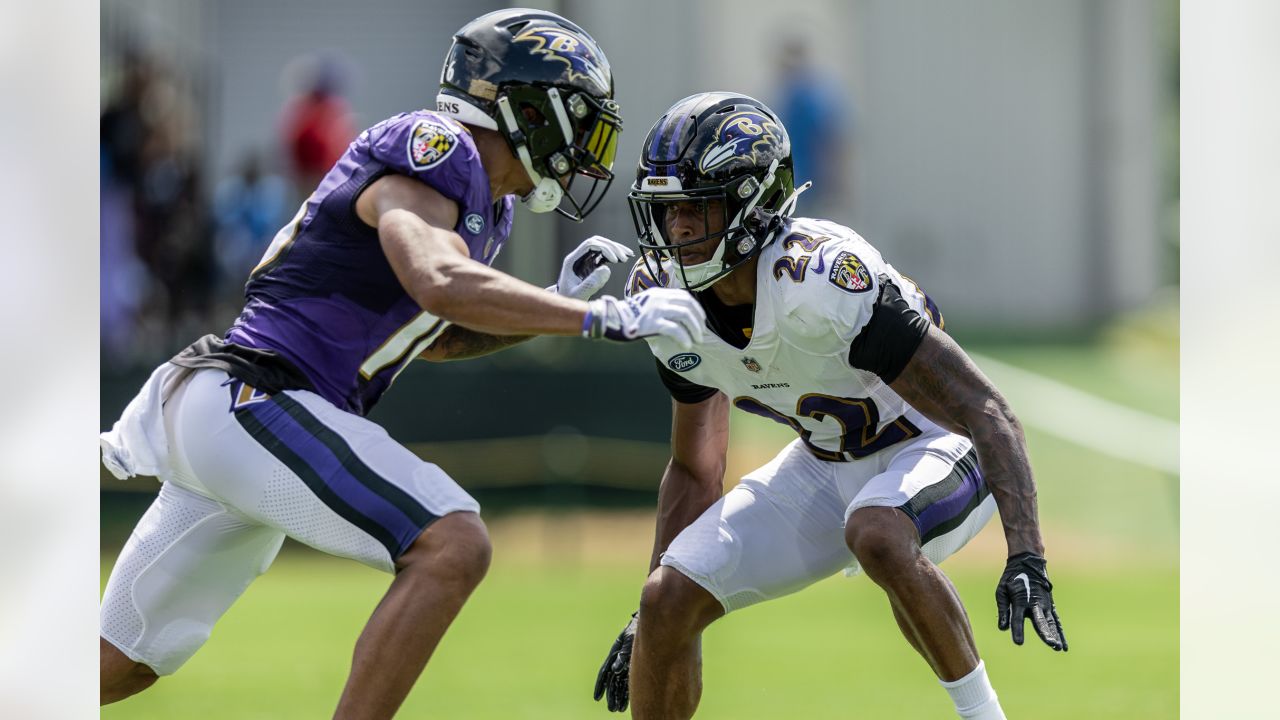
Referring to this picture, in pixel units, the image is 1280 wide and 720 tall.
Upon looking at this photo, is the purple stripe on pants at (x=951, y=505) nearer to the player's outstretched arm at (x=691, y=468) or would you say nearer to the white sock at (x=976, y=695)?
the white sock at (x=976, y=695)

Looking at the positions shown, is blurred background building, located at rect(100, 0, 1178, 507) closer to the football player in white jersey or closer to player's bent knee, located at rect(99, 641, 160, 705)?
the football player in white jersey

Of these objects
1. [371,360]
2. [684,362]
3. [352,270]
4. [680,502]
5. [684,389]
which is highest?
[352,270]

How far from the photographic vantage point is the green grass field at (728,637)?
633cm

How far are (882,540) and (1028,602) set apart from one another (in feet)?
1.30

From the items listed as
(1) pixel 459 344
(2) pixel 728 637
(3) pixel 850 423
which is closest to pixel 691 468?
(3) pixel 850 423

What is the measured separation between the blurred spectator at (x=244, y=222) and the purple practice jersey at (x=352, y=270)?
7.28 metres

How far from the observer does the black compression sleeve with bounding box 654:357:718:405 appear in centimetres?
455

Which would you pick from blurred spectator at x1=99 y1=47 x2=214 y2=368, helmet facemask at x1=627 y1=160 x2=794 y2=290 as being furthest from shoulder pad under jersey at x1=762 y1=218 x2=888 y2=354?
blurred spectator at x1=99 y1=47 x2=214 y2=368

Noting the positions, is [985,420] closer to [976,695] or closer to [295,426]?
[976,695]

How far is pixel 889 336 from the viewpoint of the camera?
4.07 meters

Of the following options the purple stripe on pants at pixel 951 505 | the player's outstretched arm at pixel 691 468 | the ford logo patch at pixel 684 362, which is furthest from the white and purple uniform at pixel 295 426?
the purple stripe on pants at pixel 951 505

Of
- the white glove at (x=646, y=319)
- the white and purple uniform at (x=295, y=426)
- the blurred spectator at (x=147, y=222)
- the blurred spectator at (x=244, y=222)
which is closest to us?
the white glove at (x=646, y=319)
